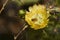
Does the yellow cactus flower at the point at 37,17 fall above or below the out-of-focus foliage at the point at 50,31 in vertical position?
above

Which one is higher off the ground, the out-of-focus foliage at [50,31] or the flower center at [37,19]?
the flower center at [37,19]

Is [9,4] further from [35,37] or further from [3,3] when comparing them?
[35,37]

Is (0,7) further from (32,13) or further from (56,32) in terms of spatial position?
(56,32)

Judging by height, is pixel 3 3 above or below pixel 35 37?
above

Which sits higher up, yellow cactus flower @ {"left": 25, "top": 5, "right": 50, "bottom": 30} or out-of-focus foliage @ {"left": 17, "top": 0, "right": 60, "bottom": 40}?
yellow cactus flower @ {"left": 25, "top": 5, "right": 50, "bottom": 30}

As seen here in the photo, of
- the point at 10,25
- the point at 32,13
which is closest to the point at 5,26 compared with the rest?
the point at 10,25

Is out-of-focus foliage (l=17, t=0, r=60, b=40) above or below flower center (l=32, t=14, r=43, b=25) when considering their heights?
below
